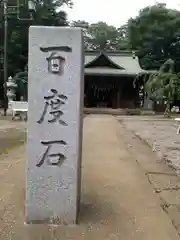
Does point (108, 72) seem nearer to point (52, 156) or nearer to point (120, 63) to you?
point (120, 63)

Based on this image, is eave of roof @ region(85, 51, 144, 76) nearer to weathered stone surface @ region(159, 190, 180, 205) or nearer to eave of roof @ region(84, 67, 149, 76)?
eave of roof @ region(84, 67, 149, 76)

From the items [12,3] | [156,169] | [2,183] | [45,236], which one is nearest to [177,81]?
[12,3]

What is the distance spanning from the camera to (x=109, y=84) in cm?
3234

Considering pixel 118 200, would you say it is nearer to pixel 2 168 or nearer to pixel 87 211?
pixel 87 211

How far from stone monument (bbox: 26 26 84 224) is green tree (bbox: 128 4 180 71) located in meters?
33.0

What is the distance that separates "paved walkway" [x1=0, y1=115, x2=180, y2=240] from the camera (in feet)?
12.1

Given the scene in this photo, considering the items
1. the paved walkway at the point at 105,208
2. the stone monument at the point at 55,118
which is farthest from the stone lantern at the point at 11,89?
the stone monument at the point at 55,118

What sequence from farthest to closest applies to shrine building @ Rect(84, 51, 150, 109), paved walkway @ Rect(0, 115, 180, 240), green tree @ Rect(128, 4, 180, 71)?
green tree @ Rect(128, 4, 180, 71), shrine building @ Rect(84, 51, 150, 109), paved walkway @ Rect(0, 115, 180, 240)

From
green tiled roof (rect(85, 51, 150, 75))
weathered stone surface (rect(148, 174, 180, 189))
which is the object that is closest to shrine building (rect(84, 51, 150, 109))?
green tiled roof (rect(85, 51, 150, 75))

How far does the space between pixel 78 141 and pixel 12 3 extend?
2421 cm

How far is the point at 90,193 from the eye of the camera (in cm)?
508

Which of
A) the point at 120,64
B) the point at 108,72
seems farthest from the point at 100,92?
the point at 120,64

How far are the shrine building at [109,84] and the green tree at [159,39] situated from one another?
3713mm

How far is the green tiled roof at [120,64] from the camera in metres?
31.4
